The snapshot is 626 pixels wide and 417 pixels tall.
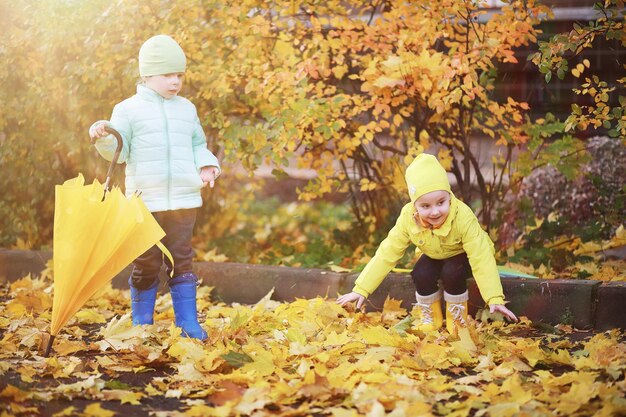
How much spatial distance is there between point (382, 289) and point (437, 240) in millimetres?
833

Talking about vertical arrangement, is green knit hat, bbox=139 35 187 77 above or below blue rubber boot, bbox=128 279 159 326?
above

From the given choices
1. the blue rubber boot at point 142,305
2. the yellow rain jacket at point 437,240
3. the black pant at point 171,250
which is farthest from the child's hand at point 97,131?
the yellow rain jacket at point 437,240

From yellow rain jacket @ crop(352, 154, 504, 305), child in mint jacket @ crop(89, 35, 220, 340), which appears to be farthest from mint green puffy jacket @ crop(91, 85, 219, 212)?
yellow rain jacket @ crop(352, 154, 504, 305)

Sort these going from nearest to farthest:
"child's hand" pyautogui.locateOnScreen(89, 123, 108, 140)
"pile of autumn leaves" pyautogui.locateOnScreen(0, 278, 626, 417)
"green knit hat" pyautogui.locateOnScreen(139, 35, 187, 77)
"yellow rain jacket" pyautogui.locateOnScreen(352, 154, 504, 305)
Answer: "pile of autumn leaves" pyautogui.locateOnScreen(0, 278, 626, 417) < "child's hand" pyautogui.locateOnScreen(89, 123, 108, 140) < "yellow rain jacket" pyautogui.locateOnScreen(352, 154, 504, 305) < "green knit hat" pyautogui.locateOnScreen(139, 35, 187, 77)

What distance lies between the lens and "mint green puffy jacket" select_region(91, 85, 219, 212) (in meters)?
4.88

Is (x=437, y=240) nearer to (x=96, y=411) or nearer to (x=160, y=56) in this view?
(x=160, y=56)

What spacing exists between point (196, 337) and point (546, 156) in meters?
2.58

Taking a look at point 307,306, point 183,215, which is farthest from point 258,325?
point 183,215

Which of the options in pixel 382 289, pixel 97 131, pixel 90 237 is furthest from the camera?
pixel 382 289

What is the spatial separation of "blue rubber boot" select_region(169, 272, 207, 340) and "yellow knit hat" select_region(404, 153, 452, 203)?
1230mm

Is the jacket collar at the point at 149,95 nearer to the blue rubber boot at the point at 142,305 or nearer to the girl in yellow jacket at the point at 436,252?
the blue rubber boot at the point at 142,305

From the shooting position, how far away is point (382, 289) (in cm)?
558

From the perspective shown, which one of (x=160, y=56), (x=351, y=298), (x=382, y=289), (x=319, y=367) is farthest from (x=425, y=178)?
(x=160, y=56)

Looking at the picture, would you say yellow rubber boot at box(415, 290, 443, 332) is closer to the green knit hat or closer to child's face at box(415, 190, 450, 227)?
child's face at box(415, 190, 450, 227)
